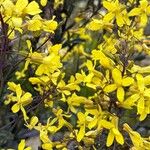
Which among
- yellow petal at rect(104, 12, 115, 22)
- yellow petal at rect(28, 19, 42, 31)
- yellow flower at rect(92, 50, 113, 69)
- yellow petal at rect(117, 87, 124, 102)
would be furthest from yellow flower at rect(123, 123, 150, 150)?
yellow petal at rect(104, 12, 115, 22)

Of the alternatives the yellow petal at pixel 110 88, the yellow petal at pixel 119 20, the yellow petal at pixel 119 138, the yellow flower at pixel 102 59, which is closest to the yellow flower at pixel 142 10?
the yellow petal at pixel 119 20

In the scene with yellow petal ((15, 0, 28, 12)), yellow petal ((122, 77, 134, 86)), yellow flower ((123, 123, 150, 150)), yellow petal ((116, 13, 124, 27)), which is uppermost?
yellow petal ((15, 0, 28, 12))

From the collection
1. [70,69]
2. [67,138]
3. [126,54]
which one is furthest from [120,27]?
[70,69]

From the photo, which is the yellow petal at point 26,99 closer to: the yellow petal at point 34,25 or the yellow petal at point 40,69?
the yellow petal at point 40,69

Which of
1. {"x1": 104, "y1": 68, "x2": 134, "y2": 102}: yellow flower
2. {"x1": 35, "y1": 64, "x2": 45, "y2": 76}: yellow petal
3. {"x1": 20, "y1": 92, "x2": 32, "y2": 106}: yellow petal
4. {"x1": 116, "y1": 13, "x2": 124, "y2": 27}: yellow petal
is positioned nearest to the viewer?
{"x1": 104, "y1": 68, "x2": 134, "y2": 102}: yellow flower

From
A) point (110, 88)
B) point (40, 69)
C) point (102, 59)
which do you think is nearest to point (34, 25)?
point (40, 69)

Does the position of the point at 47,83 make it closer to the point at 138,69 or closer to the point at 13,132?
the point at 138,69

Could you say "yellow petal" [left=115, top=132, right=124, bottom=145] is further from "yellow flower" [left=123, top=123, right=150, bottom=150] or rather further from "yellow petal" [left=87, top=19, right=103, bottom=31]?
"yellow petal" [left=87, top=19, right=103, bottom=31]

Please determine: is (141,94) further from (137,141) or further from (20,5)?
(20,5)
